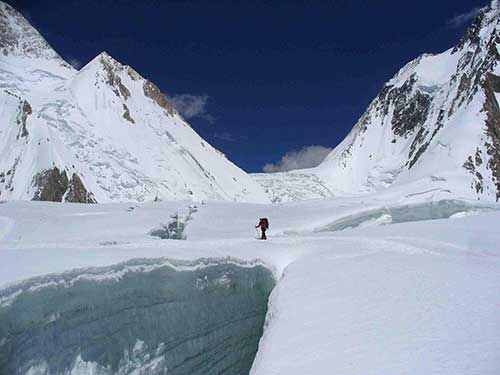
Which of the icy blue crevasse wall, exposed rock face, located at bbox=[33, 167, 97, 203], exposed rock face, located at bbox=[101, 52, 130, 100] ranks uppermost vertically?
exposed rock face, located at bbox=[101, 52, 130, 100]

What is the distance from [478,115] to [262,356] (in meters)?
46.6

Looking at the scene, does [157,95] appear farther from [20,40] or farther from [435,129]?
[435,129]

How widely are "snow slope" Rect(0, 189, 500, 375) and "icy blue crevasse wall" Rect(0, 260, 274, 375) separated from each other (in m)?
0.15

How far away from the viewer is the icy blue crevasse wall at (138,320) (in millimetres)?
5191

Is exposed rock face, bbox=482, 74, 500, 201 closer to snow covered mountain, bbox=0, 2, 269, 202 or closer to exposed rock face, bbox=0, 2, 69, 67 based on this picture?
snow covered mountain, bbox=0, 2, 269, 202

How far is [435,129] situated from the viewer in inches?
2601

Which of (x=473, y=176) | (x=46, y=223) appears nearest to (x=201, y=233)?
(x=46, y=223)

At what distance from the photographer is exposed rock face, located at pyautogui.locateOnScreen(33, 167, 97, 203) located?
30109 millimetres

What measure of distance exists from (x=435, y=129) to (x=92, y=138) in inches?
1724

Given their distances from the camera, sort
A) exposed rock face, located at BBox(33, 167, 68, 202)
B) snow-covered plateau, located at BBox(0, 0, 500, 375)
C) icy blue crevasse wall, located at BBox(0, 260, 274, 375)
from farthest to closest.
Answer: exposed rock face, located at BBox(33, 167, 68, 202) → icy blue crevasse wall, located at BBox(0, 260, 274, 375) → snow-covered plateau, located at BBox(0, 0, 500, 375)

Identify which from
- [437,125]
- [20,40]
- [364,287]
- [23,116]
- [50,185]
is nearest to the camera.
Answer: [364,287]

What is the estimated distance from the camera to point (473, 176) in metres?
36.0

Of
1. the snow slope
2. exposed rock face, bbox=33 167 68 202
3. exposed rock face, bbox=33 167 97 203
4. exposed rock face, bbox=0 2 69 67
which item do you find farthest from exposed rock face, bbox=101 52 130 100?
the snow slope

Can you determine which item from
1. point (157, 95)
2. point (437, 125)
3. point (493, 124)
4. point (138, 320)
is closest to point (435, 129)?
point (437, 125)
